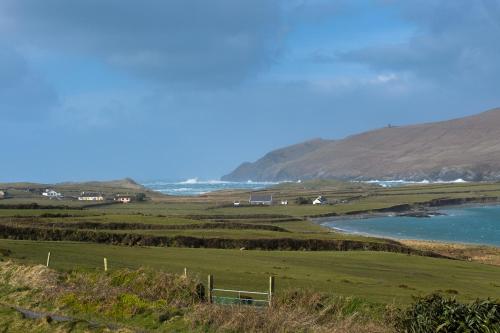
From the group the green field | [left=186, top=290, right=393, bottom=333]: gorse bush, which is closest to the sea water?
the green field

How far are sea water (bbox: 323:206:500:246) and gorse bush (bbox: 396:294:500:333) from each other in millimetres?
80535

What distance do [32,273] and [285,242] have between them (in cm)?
4434

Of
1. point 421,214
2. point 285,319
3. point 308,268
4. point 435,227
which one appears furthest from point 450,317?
point 421,214

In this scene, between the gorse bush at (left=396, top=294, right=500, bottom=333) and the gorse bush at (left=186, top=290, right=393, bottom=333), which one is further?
the gorse bush at (left=186, top=290, right=393, bottom=333)

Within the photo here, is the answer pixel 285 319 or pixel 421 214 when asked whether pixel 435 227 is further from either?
pixel 285 319

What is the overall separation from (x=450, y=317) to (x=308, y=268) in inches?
1100

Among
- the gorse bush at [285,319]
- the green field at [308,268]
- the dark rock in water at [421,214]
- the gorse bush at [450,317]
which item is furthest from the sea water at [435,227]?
the gorse bush at [450,317]

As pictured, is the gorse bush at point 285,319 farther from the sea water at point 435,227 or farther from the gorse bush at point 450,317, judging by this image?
the sea water at point 435,227

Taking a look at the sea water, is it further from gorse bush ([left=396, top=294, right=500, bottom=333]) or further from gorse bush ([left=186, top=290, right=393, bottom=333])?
gorse bush ([left=396, top=294, right=500, bottom=333])

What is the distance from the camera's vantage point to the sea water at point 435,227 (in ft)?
337

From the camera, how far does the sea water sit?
10275cm

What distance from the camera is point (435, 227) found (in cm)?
12069

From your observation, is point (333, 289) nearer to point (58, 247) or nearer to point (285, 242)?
point (58, 247)

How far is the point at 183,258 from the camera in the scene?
46.6 m
